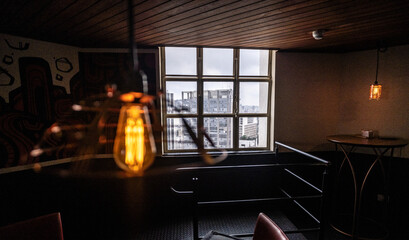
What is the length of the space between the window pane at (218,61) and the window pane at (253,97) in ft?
1.18

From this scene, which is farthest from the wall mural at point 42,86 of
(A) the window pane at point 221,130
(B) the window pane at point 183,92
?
(A) the window pane at point 221,130

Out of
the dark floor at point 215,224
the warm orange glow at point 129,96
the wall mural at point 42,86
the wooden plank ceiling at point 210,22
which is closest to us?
the warm orange glow at point 129,96

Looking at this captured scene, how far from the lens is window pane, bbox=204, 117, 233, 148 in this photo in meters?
3.52

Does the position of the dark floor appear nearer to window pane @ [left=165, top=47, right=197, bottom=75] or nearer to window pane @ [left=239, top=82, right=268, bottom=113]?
window pane @ [left=239, top=82, right=268, bottom=113]

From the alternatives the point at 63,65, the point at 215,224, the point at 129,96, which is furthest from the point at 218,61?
the point at 129,96

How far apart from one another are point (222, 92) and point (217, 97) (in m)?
0.12

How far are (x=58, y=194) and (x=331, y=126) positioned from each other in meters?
4.21

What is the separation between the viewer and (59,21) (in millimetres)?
2039

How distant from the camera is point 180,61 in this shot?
3.36 meters

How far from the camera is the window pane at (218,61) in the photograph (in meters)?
3.41

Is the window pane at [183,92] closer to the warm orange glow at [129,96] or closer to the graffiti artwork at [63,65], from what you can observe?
the graffiti artwork at [63,65]

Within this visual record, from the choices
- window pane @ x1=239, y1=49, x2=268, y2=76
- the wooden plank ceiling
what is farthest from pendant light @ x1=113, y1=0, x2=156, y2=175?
window pane @ x1=239, y1=49, x2=268, y2=76

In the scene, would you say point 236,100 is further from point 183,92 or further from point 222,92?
point 183,92

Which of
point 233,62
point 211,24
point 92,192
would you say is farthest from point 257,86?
point 92,192
